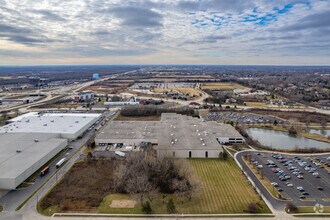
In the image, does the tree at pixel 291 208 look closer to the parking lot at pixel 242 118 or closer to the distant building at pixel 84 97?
the parking lot at pixel 242 118

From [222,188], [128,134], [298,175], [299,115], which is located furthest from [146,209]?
[299,115]

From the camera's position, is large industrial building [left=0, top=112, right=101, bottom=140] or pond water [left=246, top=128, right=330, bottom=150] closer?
pond water [left=246, top=128, right=330, bottom=150]

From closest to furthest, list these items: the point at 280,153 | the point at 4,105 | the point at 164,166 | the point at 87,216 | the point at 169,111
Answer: the point at 87,216 → the point at 164,166 → the point at 280,153 → the point at 169,111 → the point at 4,105

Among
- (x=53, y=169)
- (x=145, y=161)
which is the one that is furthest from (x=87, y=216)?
(x=53, y=169)

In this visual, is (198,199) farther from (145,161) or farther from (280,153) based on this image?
Result: (280,153)

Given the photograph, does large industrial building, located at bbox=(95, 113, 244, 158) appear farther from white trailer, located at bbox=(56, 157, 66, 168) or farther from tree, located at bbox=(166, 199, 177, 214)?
tree, located at bbox=(166, 199, 177, 214)

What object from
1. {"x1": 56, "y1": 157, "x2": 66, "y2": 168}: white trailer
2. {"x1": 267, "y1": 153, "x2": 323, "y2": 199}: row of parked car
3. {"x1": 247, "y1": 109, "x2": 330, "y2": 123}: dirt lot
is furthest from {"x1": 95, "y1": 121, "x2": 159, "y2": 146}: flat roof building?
{"x1": 247, "y1": 109, "x2": 330, "y2": 123}: dirt lot

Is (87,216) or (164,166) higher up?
(164,166)
